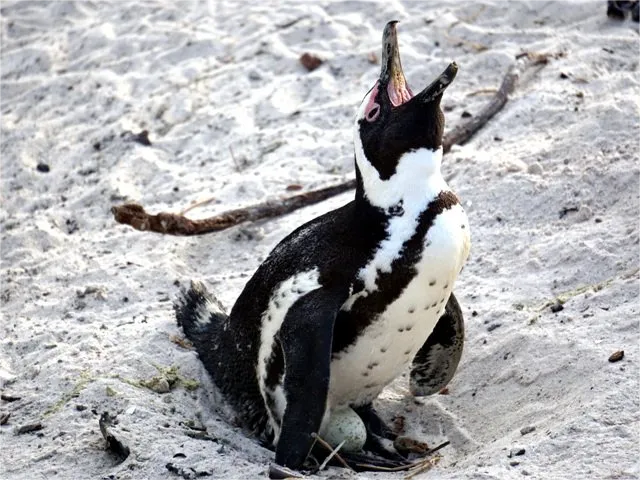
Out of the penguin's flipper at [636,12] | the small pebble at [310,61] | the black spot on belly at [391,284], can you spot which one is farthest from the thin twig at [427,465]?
the penguin's flipper at [636,12]

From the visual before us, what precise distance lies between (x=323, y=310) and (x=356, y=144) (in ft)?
1.94

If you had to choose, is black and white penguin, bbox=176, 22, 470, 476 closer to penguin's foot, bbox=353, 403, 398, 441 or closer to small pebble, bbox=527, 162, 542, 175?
penguin's foot, bbox=353, 403, 398, 441

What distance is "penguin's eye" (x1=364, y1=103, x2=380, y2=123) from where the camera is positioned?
332 cm

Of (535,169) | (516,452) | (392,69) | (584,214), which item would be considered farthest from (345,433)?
(535,169)

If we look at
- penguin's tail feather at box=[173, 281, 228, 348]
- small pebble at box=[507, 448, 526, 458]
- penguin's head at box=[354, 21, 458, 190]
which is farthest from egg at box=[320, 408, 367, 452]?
penguin's head at box=[354, 21, 458, 190]

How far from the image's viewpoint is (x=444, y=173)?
5051 millimetres

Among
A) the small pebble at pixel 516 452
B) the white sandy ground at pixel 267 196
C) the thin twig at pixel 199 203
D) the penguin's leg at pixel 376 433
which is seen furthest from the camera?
the thin twig at pixel 199 203

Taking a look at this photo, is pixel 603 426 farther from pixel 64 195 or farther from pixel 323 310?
pixel 64 195

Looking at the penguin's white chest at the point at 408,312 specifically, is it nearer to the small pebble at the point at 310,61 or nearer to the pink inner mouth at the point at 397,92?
the pink inner mouth at the point at 397,92

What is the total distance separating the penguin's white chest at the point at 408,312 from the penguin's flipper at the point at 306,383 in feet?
0.52

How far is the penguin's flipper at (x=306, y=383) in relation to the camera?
312 centimetres

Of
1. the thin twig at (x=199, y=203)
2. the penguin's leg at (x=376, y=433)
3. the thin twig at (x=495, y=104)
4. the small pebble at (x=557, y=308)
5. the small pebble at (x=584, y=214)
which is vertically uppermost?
the thin twig at (x=495, y=104)

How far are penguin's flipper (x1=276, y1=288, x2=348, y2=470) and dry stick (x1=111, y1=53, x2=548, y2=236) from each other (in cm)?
172

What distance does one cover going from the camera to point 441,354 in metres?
3.80
